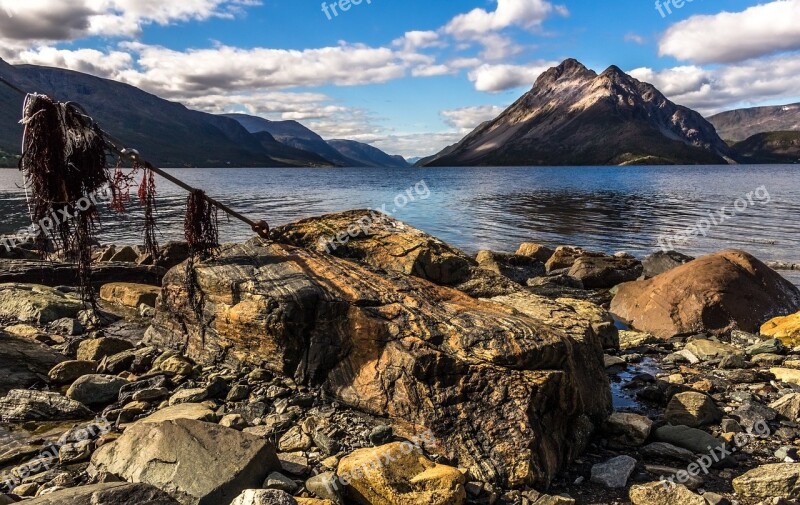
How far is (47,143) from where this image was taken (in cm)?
738

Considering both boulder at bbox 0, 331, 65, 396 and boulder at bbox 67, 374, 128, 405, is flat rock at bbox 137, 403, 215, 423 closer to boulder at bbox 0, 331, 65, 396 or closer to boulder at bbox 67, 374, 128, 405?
boulder at bbox 67, 374, 128, 405

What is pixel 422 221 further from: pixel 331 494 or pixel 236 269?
pixel 331 494

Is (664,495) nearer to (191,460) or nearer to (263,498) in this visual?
(263,498)

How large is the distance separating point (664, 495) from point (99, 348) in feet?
35.3

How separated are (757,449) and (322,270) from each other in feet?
25.6

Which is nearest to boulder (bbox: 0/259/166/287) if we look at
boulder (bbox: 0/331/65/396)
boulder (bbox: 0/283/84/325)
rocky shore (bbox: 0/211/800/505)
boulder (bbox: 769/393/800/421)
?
boulder (bbox: 0/283/84/325)

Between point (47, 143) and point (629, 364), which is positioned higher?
point (47, 143)

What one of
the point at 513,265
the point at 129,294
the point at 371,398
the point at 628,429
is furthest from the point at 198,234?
the point at 513,265

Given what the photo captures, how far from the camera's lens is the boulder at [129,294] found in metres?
16.0

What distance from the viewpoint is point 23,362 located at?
10117 mm

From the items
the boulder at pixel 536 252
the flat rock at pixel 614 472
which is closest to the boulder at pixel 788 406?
the flat rock at pixel 614 472

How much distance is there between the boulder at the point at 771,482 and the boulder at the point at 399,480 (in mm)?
3853

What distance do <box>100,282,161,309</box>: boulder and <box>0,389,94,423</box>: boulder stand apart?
271 inches

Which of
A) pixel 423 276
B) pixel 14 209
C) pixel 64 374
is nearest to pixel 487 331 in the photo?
pixel 423 276
